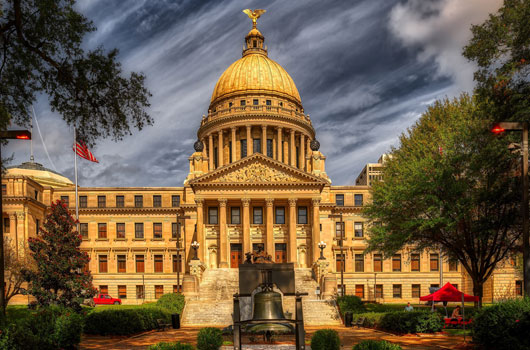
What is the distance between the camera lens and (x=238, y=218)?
63406 millimetres

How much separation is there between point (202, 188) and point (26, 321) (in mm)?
44373

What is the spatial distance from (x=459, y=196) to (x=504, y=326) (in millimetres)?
15960

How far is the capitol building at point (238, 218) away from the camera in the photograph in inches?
2371

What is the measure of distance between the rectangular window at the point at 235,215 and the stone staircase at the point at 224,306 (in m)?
10.9

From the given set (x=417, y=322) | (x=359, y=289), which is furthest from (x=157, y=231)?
(x=417, y=322)

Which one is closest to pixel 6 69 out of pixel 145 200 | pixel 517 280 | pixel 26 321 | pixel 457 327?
pixel 26 321

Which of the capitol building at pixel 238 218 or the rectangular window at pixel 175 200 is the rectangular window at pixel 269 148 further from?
the rectangular window at pixel 175 200

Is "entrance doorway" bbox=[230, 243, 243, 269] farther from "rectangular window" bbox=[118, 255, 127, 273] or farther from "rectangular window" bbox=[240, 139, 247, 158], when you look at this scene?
"rectangular window" bbox=[240, 139, 247, 158]

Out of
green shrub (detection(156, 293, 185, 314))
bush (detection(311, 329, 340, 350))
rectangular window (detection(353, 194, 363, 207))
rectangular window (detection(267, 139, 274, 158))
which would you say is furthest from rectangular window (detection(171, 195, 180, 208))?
bush (detection(311, 329, 340, 350))

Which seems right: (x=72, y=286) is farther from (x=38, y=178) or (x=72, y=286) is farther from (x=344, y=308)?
(x=38, y=178)

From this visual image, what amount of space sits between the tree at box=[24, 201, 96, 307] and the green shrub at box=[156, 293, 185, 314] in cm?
733

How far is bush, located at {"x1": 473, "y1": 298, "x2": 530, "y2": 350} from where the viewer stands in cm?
1574

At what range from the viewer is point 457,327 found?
92.4 feet

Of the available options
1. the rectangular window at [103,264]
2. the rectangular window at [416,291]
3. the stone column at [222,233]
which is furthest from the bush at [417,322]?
the rectangular window at [103,264]
